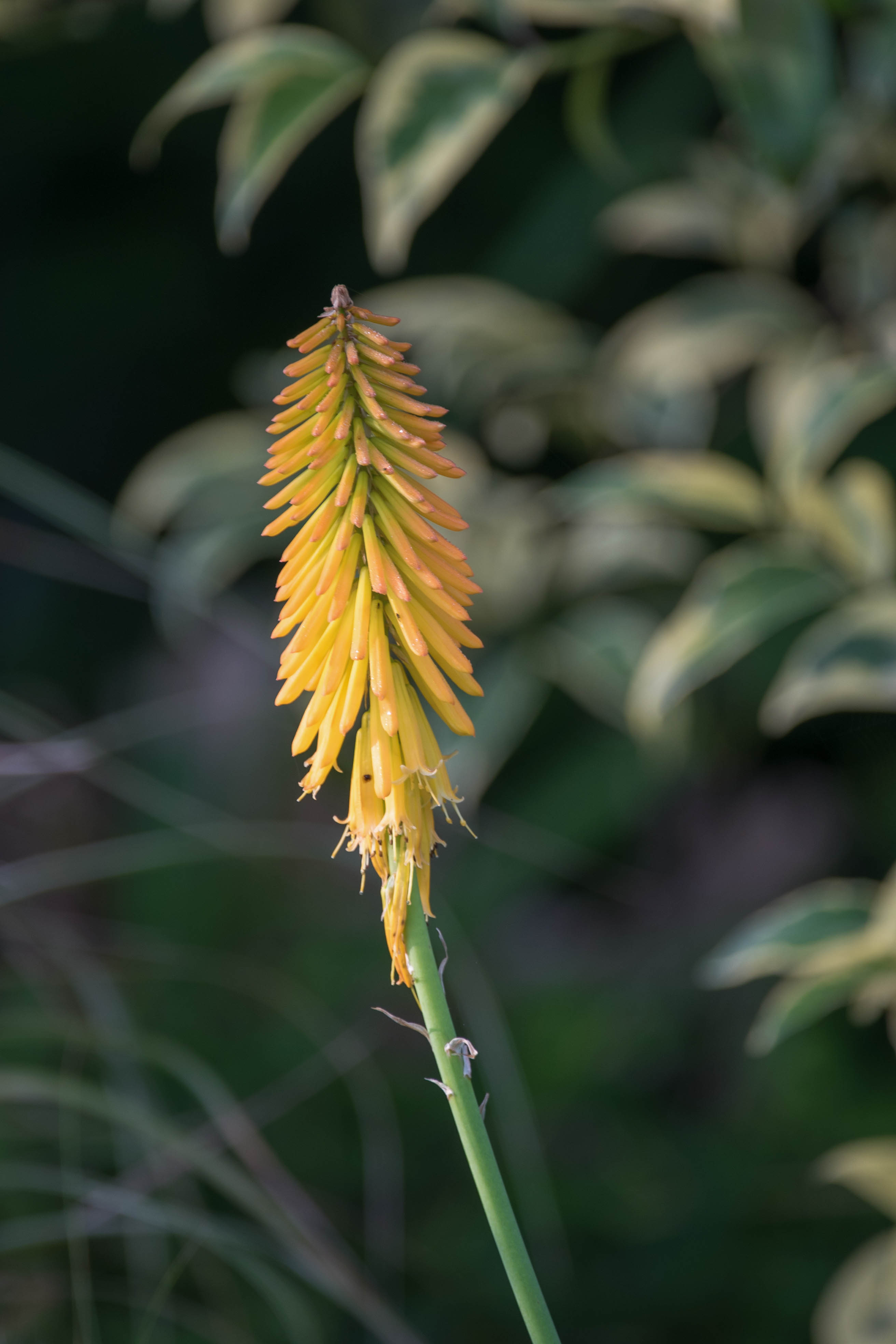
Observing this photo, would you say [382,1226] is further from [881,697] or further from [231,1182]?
[881,697]

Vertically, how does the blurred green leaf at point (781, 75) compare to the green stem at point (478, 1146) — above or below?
above

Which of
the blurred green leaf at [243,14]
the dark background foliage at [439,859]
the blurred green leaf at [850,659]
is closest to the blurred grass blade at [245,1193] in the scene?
the dark background foliage at [439,859]

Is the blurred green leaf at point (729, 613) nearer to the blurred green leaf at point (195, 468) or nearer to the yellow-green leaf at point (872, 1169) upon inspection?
the yellow-green leaf at point (872, 1169)

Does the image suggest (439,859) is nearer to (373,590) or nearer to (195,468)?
(195,468)

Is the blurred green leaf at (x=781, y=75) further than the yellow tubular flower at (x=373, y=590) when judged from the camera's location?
Yes

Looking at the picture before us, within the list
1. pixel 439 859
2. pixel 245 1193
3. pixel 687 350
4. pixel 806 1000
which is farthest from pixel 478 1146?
pixel 439 859

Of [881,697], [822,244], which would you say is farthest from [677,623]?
[822,244]
